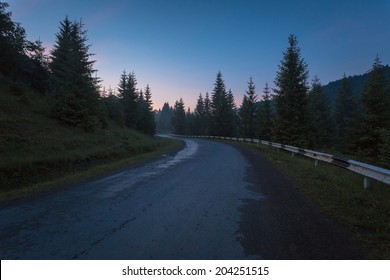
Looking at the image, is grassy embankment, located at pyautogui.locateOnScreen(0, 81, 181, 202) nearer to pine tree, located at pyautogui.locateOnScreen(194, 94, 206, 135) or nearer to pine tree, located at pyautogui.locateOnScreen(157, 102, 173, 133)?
pine tree, located at pyautogui.locateOnScreen(194, 94, 206, 135)

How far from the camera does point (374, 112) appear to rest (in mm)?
22547

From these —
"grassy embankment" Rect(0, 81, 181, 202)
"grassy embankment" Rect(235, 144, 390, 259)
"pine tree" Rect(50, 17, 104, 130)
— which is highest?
"pine tree" Rect(50, 17, 104, 130)

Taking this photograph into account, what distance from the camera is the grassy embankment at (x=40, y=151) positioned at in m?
9.97

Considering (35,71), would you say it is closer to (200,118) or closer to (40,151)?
(40,151)

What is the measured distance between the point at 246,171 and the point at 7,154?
1120 centimetres

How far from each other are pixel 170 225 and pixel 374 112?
24.4 m

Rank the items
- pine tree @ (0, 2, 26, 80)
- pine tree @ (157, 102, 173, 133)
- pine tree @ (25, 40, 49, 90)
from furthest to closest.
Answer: pine tree @ (157, 102, 173, 133), pine tree @ (25, 40, 49, 90), pine tree @ (0, 2, 26, 80)

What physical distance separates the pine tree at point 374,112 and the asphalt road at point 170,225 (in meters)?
18.8

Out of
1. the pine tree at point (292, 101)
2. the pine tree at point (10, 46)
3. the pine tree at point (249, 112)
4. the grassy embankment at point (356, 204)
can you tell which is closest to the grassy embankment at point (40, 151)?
the pine tree at point (10, 46)

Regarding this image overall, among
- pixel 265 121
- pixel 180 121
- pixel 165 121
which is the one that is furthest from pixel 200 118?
pixel 165 121

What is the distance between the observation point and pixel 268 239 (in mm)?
4344

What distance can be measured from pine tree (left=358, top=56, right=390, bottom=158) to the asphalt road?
1875cm

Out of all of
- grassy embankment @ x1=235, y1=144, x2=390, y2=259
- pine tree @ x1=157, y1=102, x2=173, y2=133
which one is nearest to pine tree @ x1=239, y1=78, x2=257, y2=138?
grassy embankment @ x1=235, y1=144, x2=390, y2=259

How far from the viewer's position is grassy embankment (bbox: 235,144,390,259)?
4541 mm
